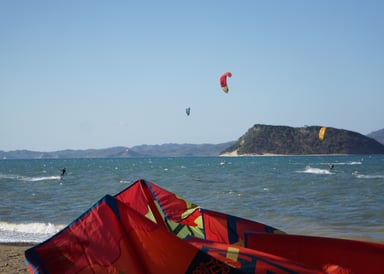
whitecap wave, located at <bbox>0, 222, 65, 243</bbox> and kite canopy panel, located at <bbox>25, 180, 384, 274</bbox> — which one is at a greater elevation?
kite canopy panel, located at <bbox>25, 180, 384, 274</bbox>

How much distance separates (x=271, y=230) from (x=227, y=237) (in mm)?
403

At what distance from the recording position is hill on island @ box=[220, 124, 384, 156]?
148750 mm

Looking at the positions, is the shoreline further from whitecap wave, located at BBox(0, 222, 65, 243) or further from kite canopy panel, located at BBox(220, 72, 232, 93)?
kite canopy panel, located at BBox(220, 72, 232, 93)

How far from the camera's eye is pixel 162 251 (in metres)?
3.39

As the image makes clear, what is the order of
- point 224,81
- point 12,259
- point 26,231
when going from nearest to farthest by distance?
1. point 12,259
2. point 26,231
3. point 224,81

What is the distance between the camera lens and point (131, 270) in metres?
3.40

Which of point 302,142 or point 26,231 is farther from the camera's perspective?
point 302,142

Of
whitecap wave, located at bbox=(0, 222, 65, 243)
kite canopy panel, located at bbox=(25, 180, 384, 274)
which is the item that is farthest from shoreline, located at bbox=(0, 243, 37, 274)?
kite canopy panel, located at bbox=(25, 180, 384, 274)

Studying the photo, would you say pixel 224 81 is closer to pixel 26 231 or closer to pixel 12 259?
pixel 26 231

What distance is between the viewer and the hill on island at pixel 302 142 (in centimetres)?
14875

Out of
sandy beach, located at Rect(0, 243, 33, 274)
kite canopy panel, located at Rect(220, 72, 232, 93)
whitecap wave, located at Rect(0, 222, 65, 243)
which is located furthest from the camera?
kite canopy panel, located at Rect(220, 72, 232, 93)

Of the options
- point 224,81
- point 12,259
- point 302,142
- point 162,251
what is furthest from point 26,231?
point 302,142

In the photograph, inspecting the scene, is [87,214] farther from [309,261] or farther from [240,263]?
[309,261]

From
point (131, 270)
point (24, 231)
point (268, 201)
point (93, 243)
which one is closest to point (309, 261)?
point (131, 270)
